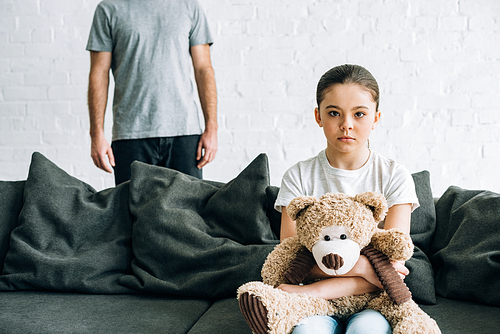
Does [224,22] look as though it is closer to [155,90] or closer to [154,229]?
[155,90]

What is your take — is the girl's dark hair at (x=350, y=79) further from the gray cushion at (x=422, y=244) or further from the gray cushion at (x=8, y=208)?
the gray cushion at (x=8, y=208)

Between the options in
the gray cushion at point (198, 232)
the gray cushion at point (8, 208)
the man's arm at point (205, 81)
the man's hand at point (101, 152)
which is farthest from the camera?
the man's arm at point (205, 81)

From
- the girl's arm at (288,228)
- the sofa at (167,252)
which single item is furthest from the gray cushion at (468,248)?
the girl's arm at (288,228)

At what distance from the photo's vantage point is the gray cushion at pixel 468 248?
48.6 inches

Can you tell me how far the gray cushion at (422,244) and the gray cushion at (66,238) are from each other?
2.98 feet

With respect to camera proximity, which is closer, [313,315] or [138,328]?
[313,315]

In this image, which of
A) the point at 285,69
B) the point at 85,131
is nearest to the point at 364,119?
the point at 285,69

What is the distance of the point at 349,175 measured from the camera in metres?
1.22

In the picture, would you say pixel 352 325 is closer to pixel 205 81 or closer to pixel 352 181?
pixel 352 181

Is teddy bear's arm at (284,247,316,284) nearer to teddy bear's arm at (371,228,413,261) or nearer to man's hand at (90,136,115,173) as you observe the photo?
teddy bear's arm at (371,228,413,261)

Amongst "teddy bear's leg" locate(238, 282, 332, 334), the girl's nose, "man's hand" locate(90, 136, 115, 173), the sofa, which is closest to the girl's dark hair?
the girl's nose

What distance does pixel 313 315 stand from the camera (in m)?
0.96

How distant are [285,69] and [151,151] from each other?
0.96 m

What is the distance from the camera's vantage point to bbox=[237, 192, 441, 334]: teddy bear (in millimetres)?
880
